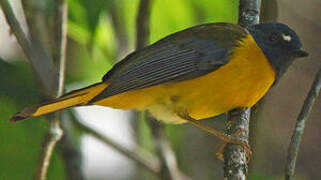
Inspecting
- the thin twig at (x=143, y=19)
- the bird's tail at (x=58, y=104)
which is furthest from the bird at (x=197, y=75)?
the thin twig at (x=143, y=19)

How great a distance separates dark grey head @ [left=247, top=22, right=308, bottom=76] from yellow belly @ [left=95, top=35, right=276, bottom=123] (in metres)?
0.08

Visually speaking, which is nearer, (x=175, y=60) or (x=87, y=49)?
(x=175, y=60)

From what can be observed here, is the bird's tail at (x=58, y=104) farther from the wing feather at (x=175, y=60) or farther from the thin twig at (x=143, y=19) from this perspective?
the thin twig at (x=143, y=19)

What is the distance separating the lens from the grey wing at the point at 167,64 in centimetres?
407

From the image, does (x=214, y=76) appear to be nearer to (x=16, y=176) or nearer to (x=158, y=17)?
(x=158, y=17)

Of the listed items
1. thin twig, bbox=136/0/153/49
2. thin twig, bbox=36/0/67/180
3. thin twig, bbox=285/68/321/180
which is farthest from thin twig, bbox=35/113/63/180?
thin twig, bbox=285/68/321/180

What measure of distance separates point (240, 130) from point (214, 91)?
0.35 meters

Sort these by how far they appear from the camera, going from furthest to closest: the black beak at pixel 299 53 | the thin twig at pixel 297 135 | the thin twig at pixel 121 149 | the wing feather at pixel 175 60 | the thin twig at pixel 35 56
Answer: the thin twig at pixel 121 149
the black beak at pixel 299 53
the wing feather at pixel 175 60
the thin twig at pixel 35 56
the thin twig at pixel 297 135

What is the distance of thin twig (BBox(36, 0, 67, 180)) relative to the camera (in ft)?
13.1

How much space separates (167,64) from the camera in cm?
425

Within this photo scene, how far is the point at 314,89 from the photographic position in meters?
3.55

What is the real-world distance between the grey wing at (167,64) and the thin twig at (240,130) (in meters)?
0.28

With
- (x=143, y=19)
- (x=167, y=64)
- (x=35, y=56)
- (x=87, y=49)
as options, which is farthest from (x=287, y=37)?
(x=35, y=56)

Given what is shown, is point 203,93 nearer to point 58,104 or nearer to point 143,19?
point 143,19
